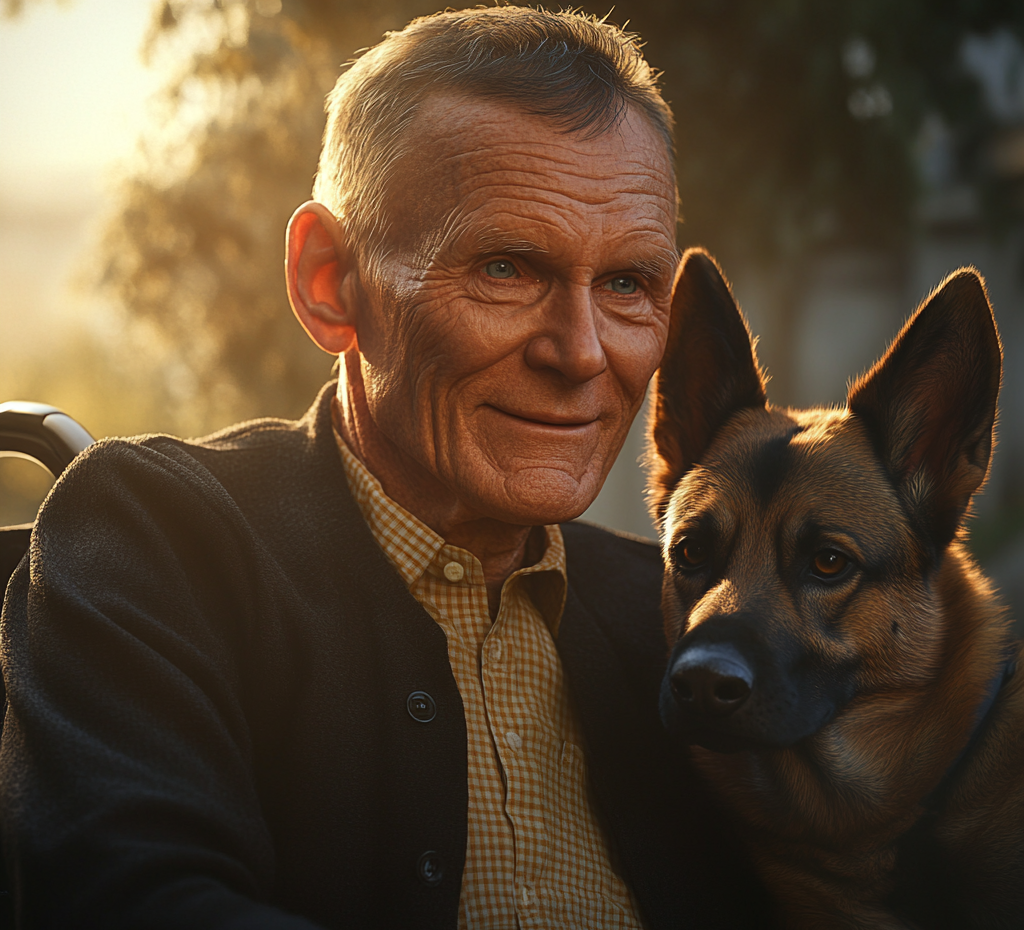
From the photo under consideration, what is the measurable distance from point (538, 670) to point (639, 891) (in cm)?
45

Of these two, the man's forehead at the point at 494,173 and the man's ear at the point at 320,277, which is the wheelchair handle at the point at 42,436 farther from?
the man's forehead at the point at 494,173

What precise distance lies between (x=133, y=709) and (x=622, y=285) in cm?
117

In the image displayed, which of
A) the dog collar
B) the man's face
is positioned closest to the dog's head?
the dog collar

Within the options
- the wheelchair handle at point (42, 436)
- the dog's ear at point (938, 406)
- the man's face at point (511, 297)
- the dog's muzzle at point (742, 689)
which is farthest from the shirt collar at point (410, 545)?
the dog's ear at point (938, 406)

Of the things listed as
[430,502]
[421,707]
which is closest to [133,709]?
[421,707]

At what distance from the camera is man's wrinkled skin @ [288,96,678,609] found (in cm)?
171

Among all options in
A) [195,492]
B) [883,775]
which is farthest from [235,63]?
[883,775]

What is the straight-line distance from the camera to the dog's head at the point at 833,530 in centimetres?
181

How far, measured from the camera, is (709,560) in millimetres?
2092

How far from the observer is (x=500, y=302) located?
1751mm

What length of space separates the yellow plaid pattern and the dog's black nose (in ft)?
1.00

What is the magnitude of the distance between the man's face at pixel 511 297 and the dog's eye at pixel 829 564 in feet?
1.62

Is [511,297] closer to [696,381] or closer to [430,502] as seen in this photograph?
[430,502]

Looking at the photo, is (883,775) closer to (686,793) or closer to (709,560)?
(686,793)
